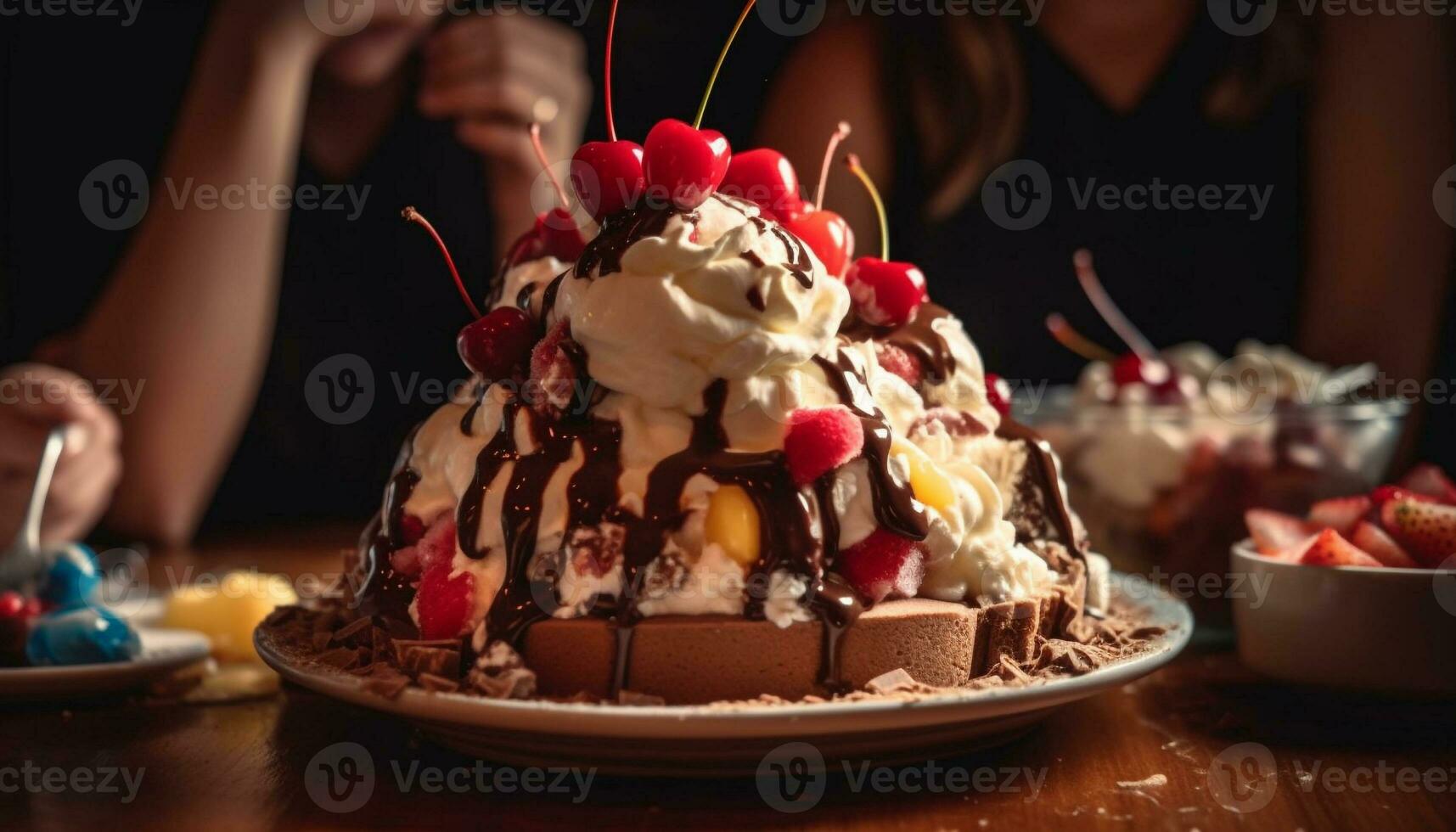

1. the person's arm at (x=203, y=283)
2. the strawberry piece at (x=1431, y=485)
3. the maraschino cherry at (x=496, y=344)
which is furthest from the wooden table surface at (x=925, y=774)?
the person's arm at (x=203, y=283)

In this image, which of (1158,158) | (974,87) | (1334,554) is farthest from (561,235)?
(1158,158)

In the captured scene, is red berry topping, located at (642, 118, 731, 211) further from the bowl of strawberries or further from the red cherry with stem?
the bowl of strawberries

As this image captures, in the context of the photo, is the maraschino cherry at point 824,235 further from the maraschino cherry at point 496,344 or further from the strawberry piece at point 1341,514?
the strawberry piece at point 1341,514

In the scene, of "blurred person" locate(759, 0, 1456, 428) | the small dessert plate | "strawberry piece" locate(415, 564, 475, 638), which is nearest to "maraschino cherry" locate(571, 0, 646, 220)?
"strawberry piece" locate(415, 564, 475, 638)

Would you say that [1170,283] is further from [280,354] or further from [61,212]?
[61,212]

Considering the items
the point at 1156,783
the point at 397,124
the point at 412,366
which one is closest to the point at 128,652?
the point at 1156,783
